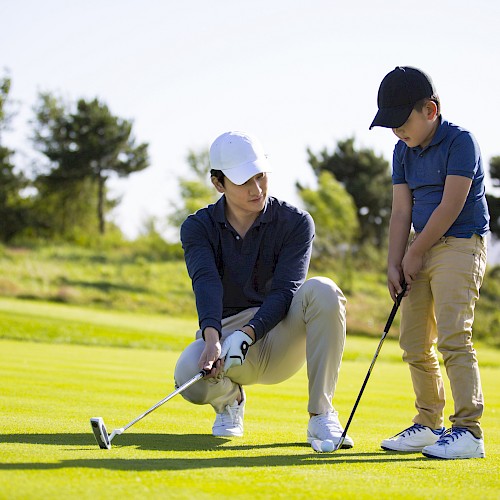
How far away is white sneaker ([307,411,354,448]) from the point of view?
422cm

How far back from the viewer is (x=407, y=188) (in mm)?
4652

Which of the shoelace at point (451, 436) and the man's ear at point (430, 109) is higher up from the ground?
the man's ear at point (430, 109)

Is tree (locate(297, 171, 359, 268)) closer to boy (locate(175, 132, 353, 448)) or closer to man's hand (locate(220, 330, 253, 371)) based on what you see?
boy (locate(175, 132, 353, 448))

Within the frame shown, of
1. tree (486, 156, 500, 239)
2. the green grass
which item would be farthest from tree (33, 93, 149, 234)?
the green grass

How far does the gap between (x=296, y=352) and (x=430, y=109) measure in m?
1.50

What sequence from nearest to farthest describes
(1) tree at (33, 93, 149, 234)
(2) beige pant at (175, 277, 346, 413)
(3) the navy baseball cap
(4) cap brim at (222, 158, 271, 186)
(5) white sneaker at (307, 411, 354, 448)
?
(5) white sneaker at (307, 411, 354, 448) < (3) the navy baseball cap < (2) beige pant at (175, 277, 346, 413) < (4) cap brim at (222, 158, 271, 186) < (1) tree at (33, 93, 149, 234)

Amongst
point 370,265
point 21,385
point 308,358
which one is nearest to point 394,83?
point 308,358

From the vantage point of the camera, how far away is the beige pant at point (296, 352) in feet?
14.5

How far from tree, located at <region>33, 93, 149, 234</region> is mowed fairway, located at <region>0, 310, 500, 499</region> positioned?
4242 cm

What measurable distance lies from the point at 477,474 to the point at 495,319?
109ft

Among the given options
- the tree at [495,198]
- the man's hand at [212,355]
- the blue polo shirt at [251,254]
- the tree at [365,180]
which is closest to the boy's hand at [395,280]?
the blue polo shirt at [251,254]

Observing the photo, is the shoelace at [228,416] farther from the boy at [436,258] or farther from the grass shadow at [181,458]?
the boy at [436,258]

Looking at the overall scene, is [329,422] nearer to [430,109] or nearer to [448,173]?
[448,173]

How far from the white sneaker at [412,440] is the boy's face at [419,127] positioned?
1440mm
